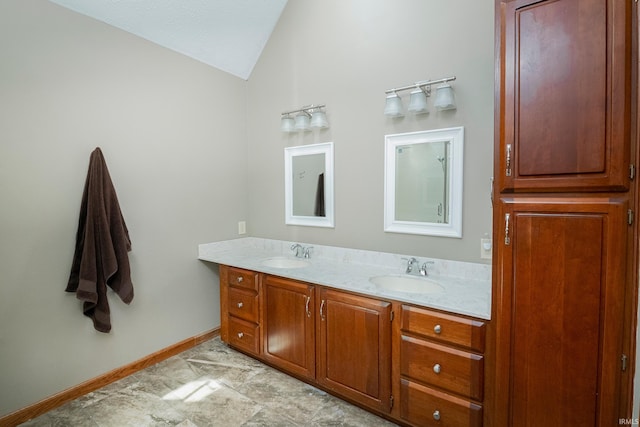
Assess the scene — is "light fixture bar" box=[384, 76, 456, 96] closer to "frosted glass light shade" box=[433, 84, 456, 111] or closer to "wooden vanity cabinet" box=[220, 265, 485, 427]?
"frosted glass light shade" box=[433, 84, 456, 111]

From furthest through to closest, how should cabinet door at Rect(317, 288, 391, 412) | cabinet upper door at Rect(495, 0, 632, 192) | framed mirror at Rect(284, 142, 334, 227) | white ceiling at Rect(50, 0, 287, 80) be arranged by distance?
1. framed mirror at Rect(284, 142, 334, 227)
2. white ceiling at Rect(50, 0, 287, 80)
3. cabinet door at Rect(317, 288, 391, 412)
4. cabinet upper door at Rect(495, 0, 632, 192)

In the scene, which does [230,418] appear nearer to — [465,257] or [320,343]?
[320,343]

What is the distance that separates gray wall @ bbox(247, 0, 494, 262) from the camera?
2010mm

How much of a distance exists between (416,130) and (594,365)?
1.58 meters

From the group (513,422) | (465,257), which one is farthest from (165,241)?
(513,422)

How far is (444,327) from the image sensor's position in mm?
1646

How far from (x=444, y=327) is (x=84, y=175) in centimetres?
245

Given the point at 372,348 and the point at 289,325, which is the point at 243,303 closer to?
the point at 289,325

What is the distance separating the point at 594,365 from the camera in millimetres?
1227

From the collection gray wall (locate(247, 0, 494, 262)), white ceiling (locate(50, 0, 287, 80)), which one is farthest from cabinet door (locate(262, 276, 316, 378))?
white ceiling (locate(50, 0, 287, 80))

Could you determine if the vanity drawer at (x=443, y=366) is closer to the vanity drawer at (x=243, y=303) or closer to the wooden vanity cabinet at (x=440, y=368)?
the wooden vanity cabinet at (x=440, y=368)

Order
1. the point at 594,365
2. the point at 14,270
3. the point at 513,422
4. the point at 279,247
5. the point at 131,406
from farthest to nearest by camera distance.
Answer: the point at 279,247 < the point at 131,406 < the point at 14,270 < the point at 513,422 < the point at 594,365

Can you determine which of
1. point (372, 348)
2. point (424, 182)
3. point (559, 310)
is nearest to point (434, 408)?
point (372, 348)

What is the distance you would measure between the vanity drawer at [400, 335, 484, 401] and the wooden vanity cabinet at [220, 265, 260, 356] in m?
1.22
